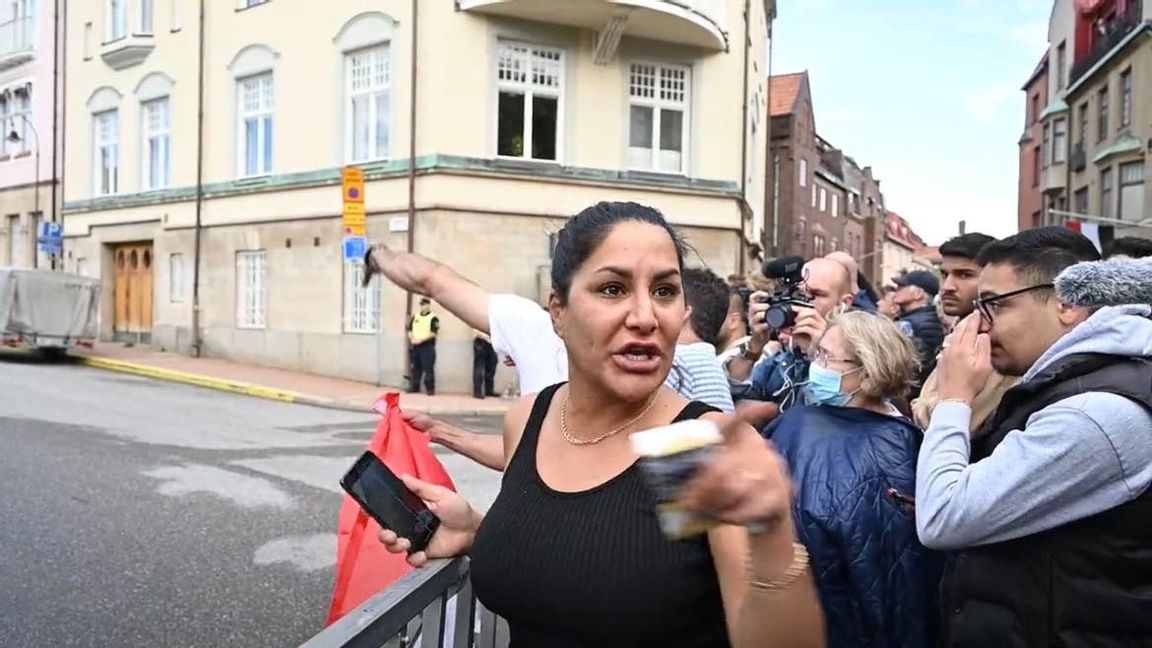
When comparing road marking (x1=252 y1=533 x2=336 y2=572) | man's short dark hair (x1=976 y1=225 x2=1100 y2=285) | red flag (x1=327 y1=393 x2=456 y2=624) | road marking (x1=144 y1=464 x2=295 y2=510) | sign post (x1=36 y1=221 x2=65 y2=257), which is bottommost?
road marking (x1=252 y1=533 x2=336 y2=572)

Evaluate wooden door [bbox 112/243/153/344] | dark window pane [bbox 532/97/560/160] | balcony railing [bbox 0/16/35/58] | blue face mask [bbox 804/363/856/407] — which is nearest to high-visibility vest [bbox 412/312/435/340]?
dark window pane [bbox 532/97/560/160]

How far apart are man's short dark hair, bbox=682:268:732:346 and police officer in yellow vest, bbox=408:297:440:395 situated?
12.4 metres

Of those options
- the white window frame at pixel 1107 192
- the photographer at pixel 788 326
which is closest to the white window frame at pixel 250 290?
the photographer at pixel 788 326

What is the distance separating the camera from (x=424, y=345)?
52.4 ft

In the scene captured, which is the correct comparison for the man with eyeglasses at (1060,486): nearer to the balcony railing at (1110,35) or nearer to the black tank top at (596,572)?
the black tank top at (596,572)

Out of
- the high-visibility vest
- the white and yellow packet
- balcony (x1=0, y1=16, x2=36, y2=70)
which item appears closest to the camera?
the white and yellow packet

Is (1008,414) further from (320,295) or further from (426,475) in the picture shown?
(320,295)

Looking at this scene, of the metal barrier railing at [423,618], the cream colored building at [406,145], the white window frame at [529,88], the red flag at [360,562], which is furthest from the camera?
the white window frame at [529,88]

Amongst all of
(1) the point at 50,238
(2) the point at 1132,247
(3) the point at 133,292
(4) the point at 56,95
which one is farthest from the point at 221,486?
(4) the point at 56,95

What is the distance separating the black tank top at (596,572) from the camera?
1562 mm

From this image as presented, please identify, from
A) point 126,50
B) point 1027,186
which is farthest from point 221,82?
point 1027,186

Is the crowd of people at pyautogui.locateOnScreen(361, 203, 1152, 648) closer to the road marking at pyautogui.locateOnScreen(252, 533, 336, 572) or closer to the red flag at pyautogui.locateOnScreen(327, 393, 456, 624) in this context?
the red flag at pyautogui.locateOnScreen(327, 393, 456, 624)

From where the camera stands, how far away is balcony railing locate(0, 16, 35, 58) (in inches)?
1047

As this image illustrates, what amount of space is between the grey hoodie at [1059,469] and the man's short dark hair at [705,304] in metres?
1.56
